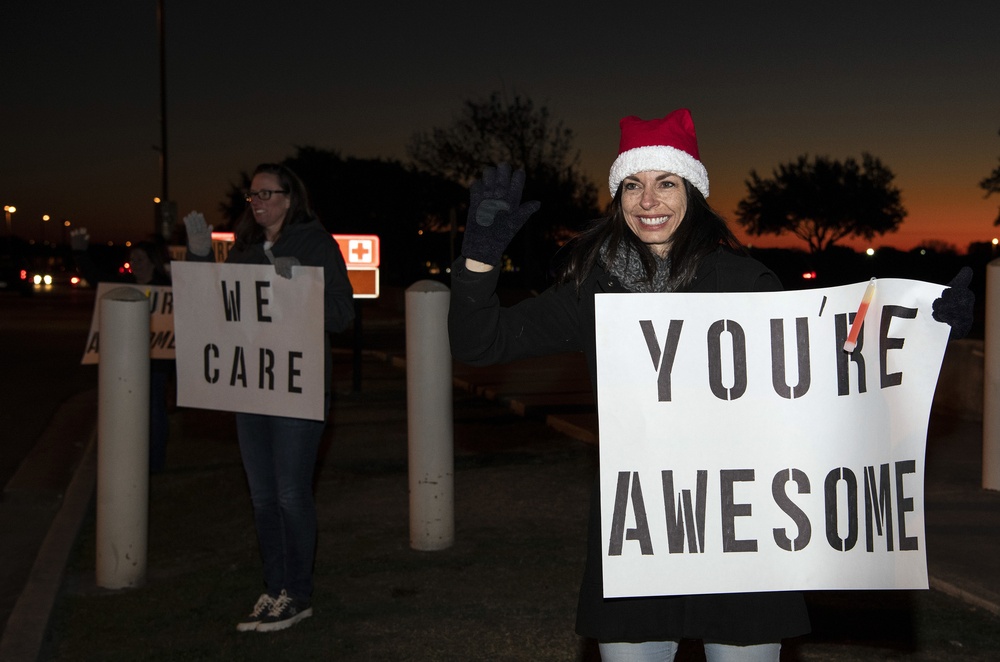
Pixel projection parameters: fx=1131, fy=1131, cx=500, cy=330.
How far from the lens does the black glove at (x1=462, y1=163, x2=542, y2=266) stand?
8.40 ft

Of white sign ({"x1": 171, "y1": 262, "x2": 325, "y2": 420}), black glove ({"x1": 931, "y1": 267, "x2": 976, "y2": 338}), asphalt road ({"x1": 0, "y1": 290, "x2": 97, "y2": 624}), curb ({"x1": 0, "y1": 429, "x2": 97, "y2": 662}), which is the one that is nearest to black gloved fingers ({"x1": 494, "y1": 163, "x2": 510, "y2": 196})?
black glove ({"x1": 931, "y1": 267, "x2": 976, "y2": 338})

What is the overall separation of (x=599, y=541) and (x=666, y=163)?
3.08 feet

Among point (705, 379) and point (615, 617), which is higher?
point (705, 379)

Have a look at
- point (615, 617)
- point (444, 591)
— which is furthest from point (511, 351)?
point (444, 591)

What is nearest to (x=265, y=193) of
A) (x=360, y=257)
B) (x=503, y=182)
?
(x=503, y=182)

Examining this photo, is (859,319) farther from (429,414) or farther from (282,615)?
(429,414)

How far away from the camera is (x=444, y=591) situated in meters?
5.33

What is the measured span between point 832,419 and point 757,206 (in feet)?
239

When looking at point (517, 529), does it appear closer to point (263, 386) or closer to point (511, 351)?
point (263, 386)

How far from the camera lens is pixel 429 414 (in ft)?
19.5

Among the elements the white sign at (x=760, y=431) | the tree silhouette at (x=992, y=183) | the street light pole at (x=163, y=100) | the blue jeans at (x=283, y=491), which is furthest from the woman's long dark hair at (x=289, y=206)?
the tree silhouette at (x=992, y=183)

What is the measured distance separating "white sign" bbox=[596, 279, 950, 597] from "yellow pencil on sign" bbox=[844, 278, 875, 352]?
0.8 inches

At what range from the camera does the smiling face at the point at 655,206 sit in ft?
9.00

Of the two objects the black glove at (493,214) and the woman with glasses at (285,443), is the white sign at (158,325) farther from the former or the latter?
the black glove at (493,214)
